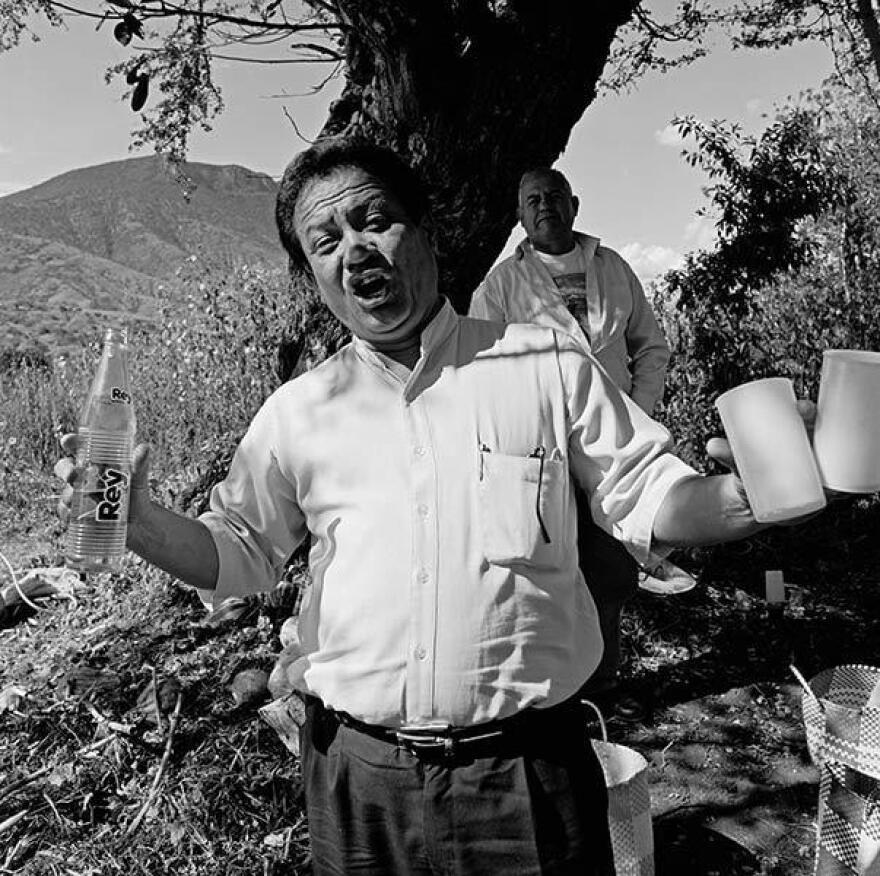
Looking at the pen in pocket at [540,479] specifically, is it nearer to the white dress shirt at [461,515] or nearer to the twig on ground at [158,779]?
the white dress shirt at [461,515]

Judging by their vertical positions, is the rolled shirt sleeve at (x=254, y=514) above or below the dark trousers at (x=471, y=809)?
above

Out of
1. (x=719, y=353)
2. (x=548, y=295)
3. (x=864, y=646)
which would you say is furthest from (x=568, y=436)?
(x=719, y=353)

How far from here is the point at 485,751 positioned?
1641 millimetres

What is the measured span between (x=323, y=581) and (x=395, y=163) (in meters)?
0.90

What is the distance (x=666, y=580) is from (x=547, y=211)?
2233 mm

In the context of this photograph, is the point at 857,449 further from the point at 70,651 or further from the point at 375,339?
the point at 70,651

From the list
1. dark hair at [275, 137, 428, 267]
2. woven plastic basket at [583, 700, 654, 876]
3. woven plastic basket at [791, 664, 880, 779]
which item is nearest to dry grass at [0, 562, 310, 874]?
woven plastic basket at [583, 700, 654, 876]

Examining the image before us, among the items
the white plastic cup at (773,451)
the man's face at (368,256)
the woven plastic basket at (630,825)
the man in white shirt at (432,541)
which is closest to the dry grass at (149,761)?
the woven plastic basket at (630,825)

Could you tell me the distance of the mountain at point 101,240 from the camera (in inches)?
825

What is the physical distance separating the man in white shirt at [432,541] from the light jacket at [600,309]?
2.10 meters

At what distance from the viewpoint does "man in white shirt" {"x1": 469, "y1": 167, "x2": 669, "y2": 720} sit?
3910 mm

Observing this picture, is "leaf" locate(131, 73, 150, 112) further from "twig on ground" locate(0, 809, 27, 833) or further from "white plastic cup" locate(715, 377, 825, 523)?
"white plastic cup" locate(715, 377, 825, 523)

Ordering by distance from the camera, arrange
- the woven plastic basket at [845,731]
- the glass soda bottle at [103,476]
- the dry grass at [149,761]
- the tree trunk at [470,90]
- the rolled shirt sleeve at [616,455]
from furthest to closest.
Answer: the tree trunk at [470,90] → the dry grass at [149,761] → the woven plastic basket at [845,731] → the glass soda bottle at [103,476] → the rolled shirt sleeve at [616,455]

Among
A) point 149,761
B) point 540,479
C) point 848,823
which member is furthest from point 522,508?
point 149,761
